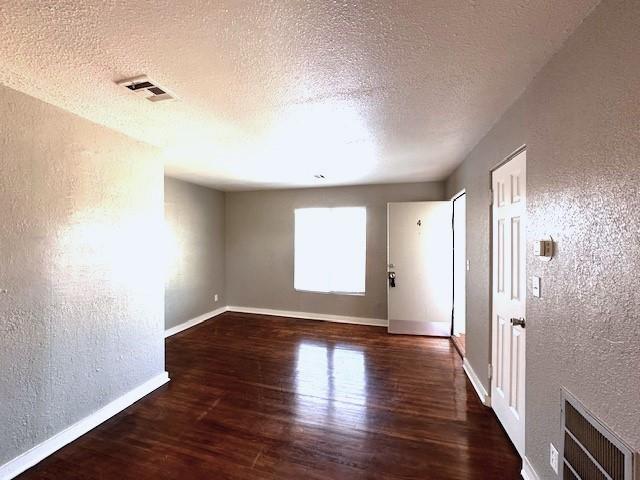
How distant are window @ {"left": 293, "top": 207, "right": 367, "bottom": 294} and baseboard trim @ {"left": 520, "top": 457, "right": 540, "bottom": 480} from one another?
3.35 metres

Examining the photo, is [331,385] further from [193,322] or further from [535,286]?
[193,322]

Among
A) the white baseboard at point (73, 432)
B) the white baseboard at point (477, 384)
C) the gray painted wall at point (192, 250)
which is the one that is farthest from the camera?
the gray painted wall at point (192, 250)

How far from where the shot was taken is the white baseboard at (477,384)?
2.49 metres

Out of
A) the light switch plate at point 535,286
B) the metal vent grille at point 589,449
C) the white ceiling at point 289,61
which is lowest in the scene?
the metal vent grille at point 589,449

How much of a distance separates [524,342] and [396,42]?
188 centimetres

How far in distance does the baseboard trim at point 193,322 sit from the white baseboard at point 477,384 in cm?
398

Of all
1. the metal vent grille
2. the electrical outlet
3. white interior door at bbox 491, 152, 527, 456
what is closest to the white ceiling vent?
white interior door at bbox 491, 152, 527, 456

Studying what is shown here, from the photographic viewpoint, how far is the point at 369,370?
320 centimetres

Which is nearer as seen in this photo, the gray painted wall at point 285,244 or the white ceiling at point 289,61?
the white ceiling at point 289,61

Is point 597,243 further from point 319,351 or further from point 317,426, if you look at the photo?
point 319,351

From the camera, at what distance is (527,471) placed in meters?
1.70

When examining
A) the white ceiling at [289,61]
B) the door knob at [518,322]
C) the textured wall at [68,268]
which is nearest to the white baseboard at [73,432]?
the textured wall at [68,268]

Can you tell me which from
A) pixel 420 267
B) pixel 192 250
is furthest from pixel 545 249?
pixel 192 250

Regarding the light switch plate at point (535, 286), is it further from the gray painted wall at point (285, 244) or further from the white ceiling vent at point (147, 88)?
the gray painted wall at point (285, 244)
